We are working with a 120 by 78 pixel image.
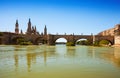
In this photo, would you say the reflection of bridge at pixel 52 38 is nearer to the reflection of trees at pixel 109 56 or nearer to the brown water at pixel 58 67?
the reflection of trees at pixel 109 56

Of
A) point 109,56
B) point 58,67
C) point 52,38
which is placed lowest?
point 109,56

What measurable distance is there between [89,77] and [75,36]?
83.3 meters

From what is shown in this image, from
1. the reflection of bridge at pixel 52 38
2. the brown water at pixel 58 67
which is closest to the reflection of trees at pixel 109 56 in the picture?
the brown water at pixel 58 67

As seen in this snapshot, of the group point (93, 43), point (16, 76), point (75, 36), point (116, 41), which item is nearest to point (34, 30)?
point (75, 36)

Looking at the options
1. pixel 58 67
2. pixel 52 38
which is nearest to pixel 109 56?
pixel 58 67

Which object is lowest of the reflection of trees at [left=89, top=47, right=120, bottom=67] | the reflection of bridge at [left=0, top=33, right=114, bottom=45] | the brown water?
the reflection of trees at [left=89, top=47, right=120, bottom=67]

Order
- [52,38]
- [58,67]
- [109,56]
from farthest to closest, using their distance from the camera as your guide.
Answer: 1. [52,38]
2. [109,56]
3. [58,67]

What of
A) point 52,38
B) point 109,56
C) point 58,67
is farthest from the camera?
point 52,38

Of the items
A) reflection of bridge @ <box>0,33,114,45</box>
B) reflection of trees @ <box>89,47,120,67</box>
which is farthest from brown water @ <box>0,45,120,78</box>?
reflection of bridge @ <box>0,33,114,45</box>

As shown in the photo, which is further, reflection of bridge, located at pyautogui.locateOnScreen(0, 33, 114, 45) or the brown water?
reflection of bridge, located at pyautogui.locateOnScreen(0, 33, 114, 45)

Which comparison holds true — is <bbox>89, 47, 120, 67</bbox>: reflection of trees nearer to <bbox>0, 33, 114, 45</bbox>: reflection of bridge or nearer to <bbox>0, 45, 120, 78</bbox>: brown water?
<bbox>0, 45, 120, 78</bbox>: brown water

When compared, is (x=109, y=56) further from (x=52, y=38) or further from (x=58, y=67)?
(x=52, y=38)

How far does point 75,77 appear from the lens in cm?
995

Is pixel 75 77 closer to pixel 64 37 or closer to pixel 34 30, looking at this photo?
pixel 64 37
